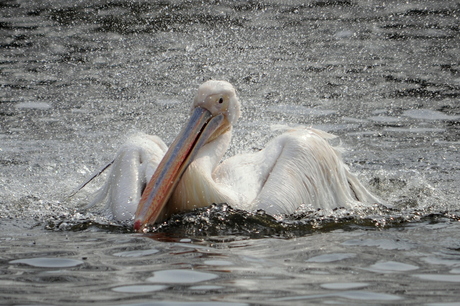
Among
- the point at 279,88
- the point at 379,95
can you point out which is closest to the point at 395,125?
the point at 379,95

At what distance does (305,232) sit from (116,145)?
3.48 m

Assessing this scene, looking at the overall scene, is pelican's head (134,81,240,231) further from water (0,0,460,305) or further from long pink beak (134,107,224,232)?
water (0,0,460,305)

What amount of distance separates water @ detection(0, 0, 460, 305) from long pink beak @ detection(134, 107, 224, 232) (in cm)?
14

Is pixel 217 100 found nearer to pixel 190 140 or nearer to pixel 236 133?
pixel 190 140

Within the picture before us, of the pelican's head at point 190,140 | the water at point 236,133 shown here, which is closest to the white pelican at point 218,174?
the pelican's head at point 190,140

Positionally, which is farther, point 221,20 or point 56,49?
point 221,20

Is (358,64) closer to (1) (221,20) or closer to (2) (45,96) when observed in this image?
(1) (221,20)

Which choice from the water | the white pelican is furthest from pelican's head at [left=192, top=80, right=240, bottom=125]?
the water

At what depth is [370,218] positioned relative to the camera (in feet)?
17.8

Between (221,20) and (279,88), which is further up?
(221,20)

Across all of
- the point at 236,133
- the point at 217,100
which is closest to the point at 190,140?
the point at 217,100

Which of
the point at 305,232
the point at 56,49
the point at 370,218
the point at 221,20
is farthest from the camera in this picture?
the point at 221,20

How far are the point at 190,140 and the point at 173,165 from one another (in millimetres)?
340

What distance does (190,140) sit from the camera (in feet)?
18.0
